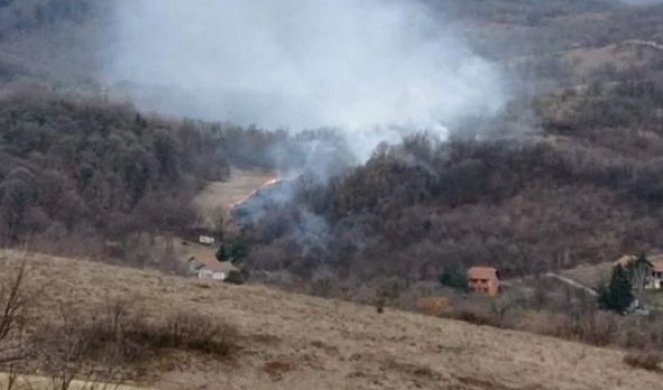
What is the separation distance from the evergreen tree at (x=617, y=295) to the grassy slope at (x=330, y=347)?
598 inches

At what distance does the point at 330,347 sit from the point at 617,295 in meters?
19.4

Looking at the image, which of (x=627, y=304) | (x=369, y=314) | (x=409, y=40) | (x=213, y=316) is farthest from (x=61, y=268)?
(x=409, y=40)

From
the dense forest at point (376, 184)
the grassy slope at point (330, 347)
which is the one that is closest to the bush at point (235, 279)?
the grassy slope at point (330, 347)

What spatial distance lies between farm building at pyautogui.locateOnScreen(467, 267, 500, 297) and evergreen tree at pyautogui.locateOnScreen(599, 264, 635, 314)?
352 cm

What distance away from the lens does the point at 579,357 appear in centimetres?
1695

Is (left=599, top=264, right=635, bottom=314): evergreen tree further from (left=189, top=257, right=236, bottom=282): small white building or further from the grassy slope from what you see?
the grassy slope

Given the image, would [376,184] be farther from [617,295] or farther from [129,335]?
[129,335]

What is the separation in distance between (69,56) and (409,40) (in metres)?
38.7

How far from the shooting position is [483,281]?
3722 cm

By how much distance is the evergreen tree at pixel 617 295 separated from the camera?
3240 cm

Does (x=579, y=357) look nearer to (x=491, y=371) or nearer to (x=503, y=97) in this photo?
(x=491, y=371)

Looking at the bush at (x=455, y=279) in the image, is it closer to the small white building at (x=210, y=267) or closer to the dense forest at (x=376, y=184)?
the dense forest at (x=376, y=184)

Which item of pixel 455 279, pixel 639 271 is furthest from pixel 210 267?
pixel 639 271

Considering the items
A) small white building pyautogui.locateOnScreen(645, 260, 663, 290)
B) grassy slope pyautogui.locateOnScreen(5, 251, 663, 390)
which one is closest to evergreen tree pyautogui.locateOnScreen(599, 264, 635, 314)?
small white building pyautogui.locateOnScreen(645, 260, 663, 290)
